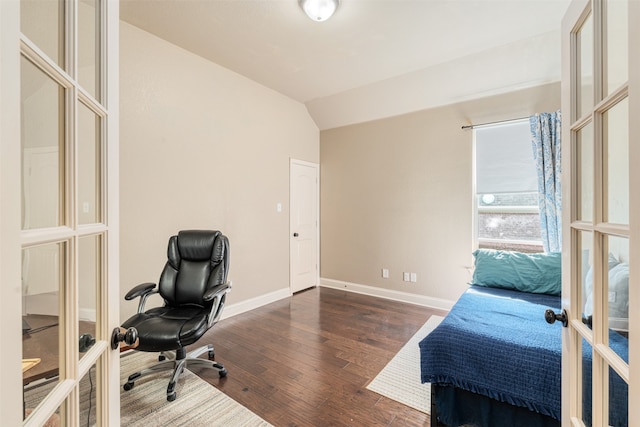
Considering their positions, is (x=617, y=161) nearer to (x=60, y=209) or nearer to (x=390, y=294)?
(x=60, y=209)

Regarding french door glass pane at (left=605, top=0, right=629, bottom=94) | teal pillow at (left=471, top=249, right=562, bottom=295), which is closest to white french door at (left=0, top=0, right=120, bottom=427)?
french door glass pane at (left=605, top=0, right=629, bottom=94)

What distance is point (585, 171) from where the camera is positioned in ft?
2.93

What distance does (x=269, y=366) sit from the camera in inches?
89.5

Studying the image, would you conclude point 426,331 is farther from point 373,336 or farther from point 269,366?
point 269,366

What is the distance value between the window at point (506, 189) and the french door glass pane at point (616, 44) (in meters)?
2.86

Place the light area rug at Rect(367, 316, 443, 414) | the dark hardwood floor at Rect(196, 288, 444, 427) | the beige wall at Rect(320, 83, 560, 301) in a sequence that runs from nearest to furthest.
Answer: the dark hardwood floor at Rect(196, 288, 444, 427) < the light area rug at Rect(367, 316, 443, 414) < the beige wall at Rect(320, 83, 560, 301)

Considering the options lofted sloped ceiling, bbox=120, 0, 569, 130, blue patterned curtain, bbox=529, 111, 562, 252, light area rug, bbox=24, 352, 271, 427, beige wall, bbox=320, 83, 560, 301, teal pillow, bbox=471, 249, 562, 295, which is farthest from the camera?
beige wall, bbox=320, 83, 560, 301

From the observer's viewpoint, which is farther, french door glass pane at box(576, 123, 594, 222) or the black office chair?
the black office chair

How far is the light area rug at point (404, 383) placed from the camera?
6.17 feet

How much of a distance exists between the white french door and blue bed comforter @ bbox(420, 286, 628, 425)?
1564 millimetres

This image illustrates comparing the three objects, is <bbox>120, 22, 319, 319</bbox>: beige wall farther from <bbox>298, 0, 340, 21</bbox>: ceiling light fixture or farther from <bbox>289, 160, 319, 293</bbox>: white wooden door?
<bbox>298, 0, 340, 21</bbox>: ceiling light fixture

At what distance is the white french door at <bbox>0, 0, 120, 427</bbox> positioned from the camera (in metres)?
0.38

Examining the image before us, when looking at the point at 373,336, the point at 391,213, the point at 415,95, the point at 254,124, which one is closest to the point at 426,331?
the point at 373,336

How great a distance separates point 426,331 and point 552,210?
1.81 meters
